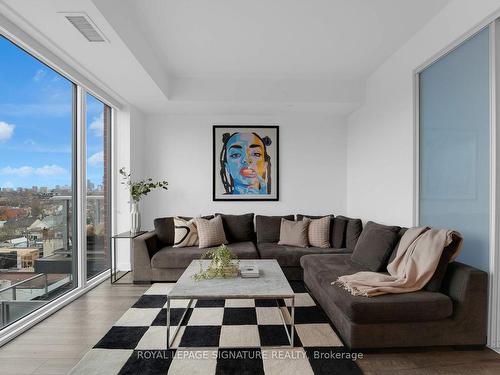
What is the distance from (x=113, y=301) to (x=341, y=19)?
3707mm

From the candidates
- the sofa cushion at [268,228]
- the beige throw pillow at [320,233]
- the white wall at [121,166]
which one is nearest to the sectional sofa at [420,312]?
the beige throw pillow at [320,233]

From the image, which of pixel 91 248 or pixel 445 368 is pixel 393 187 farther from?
pixel 91 248

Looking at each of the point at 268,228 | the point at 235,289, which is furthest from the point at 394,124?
the point at 235,289

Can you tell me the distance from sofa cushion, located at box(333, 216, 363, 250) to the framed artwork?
3.95ft

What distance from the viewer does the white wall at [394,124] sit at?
9.21 feet

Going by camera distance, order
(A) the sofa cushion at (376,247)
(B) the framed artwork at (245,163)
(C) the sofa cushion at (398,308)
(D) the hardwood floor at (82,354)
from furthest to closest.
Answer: (B) the framed artwork at (245,163) → (A) the sofa cushion at (376,247) → (C) the sofa cushion at (398,308) → (D) the hardwood floor at (82,354)

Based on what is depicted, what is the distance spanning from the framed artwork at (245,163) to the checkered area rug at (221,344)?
7.34 feet

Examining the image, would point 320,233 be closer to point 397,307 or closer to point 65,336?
point 397,307

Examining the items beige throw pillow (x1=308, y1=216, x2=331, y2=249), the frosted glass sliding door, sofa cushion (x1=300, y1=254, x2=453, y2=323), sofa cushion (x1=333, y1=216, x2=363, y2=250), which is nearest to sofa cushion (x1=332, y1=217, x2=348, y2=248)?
sofa cushion (x1=333, y1=216, x2=363, y2=250)

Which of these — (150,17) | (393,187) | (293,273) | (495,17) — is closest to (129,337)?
(293,273)

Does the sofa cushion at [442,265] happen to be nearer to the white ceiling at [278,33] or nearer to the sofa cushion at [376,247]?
the sofa cushion at [376,247]

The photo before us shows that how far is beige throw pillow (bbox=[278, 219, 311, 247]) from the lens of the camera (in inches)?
179

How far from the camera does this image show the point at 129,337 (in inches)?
103

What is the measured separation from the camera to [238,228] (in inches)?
193
